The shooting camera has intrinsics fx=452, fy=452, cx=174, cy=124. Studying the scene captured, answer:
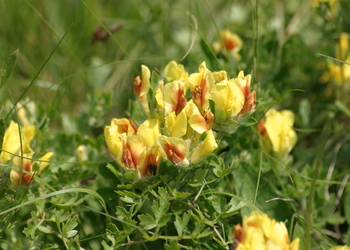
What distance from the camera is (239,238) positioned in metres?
1.23

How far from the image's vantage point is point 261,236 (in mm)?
1195

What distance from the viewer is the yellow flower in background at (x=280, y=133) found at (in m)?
1.80

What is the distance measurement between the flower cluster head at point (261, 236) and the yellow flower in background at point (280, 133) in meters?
0.61

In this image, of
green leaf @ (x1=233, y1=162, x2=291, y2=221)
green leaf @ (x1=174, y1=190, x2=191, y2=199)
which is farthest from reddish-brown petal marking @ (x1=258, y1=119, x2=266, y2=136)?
green leaf @ (x1=174, y1=190, x2=191, y2=199)

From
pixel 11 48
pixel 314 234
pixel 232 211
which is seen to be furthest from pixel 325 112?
pixel 11 48

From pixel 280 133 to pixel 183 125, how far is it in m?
0.58

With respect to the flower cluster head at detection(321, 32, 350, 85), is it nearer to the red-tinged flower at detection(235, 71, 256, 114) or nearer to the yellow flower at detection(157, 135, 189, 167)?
the red-tinged flower at detection(235, 71, 256, 114)

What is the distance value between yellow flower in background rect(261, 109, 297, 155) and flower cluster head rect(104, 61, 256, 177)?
35cm

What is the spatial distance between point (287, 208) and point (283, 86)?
864 mm

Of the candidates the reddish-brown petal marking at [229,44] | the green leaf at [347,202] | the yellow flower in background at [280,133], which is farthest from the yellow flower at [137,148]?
the reddish-brown petal marking at [229,44]

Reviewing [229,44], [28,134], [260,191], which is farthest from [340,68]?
[28,134]

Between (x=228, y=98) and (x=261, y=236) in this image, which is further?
(x=228, y=98)

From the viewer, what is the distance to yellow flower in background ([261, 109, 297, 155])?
5.89ft

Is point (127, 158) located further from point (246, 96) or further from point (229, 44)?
point (229, 44)
